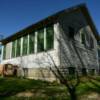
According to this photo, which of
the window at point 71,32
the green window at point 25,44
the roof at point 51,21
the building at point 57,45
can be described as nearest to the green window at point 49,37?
the building at point 57,45

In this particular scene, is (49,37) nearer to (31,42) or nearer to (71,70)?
(31,42)

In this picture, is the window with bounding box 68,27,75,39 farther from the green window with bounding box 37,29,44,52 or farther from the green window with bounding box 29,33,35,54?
the green window with bounding box 29,33,35,54

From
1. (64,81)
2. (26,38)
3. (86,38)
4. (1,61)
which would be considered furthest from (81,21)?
(1,61)

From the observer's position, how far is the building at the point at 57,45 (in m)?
17.4

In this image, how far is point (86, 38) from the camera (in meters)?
21.8

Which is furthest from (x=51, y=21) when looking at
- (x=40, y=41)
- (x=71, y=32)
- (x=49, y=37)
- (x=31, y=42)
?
(x=31, y=42)

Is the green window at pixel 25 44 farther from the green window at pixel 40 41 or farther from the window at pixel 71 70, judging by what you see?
the window at pixel 71 70

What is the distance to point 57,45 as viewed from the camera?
16938 mm

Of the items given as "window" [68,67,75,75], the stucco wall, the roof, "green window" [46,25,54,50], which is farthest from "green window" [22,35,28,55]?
"window" [68,67,75,75]

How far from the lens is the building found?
17.4m

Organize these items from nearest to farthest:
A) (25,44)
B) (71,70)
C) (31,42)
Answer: (71,70) < (31,42) < (25,44)

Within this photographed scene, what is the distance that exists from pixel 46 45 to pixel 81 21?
590cm

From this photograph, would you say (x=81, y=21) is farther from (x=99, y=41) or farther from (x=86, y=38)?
(x=99, y=41)

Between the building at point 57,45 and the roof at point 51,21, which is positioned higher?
the roof at point 51,21
